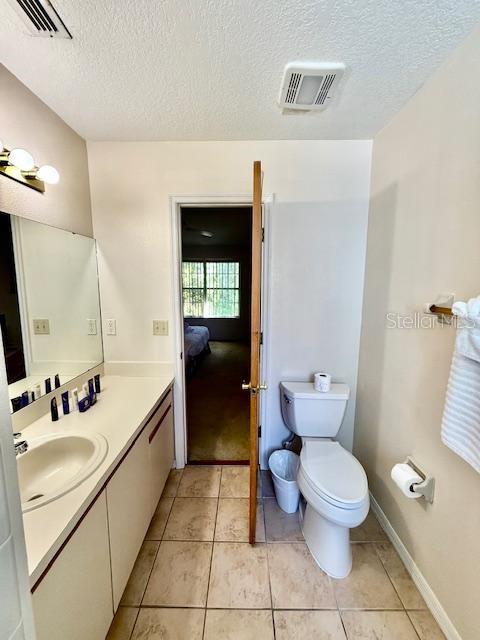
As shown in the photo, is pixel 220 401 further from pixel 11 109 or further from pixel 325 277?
pixel 11 109

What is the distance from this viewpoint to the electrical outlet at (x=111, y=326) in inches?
80.1

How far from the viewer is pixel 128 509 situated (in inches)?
50.4

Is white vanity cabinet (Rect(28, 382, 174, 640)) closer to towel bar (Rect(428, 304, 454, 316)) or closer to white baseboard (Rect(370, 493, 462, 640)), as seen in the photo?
white baseboard (Rect(370, 493, 462, 640))

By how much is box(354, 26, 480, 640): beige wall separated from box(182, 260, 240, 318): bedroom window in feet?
17.5

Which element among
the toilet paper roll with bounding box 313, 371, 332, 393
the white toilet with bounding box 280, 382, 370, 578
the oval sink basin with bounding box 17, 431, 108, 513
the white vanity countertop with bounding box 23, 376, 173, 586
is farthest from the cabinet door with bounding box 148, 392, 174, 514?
the toilet paper roll with bounding box 313, 371, 332, 393

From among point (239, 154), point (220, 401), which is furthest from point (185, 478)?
point (239, 154)

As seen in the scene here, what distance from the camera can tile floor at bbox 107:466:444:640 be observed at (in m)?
1.18

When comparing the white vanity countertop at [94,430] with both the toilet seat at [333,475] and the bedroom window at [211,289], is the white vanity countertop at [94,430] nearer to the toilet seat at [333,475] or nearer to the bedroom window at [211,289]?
the toilet seat at [333,475]

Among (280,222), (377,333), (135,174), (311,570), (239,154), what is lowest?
(311,570)

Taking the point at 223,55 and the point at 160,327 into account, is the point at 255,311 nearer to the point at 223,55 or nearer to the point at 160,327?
the point at 160,327

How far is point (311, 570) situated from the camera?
1.43 metres

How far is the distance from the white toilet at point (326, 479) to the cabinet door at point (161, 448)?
85 centimetres

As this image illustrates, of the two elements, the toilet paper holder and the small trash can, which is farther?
the small trash can

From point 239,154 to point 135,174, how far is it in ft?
2.43
